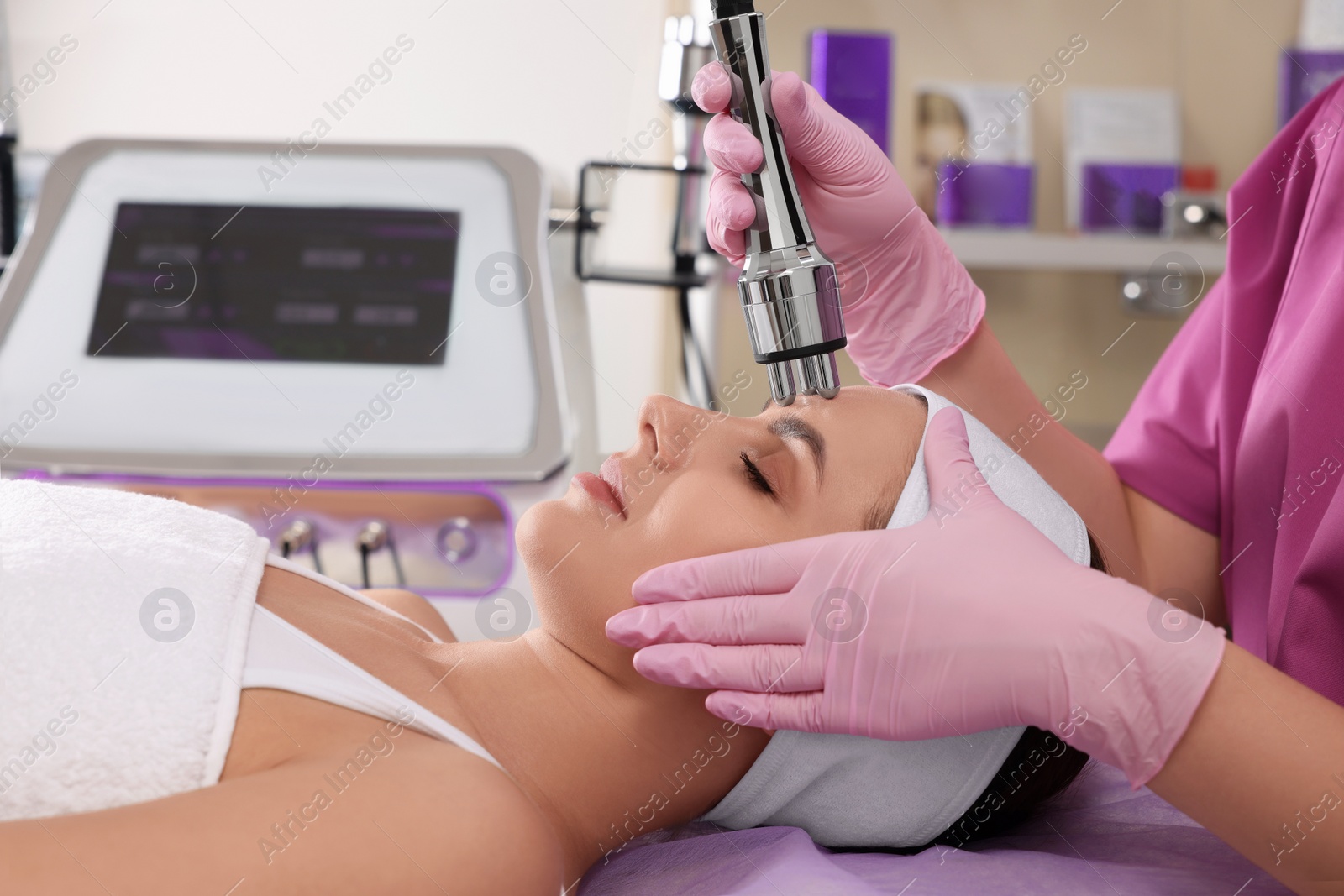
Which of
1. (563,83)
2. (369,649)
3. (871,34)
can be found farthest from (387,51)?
(369,649)

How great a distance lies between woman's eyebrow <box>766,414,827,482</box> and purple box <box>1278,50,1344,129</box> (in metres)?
1.73

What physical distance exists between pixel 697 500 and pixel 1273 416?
593 mm

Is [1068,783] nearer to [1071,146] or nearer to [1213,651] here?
[1213,651]

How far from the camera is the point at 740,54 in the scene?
801mm

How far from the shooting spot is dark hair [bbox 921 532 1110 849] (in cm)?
80

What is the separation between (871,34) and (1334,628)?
4.73 feet

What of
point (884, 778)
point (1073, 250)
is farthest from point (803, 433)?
point (1073, 250)

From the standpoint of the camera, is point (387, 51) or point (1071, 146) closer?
point (387, 51)

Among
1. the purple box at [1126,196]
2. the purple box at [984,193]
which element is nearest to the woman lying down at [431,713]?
the purple box at [984,193]

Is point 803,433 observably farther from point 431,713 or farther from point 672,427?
point 431,713

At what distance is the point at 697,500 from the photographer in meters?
0.81

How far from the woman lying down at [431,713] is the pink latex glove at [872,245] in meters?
0.20

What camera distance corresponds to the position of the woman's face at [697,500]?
801mm

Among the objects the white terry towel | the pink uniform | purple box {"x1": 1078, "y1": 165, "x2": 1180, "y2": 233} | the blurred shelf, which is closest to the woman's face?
the white terry towel
